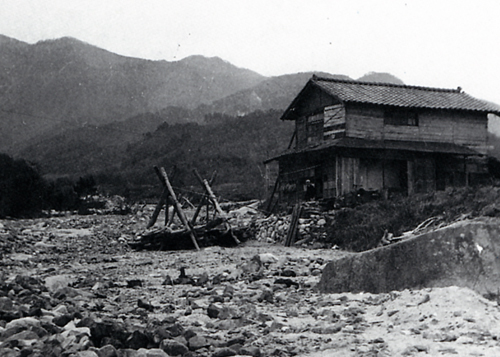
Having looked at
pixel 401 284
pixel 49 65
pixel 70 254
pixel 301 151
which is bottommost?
pixel 70 254

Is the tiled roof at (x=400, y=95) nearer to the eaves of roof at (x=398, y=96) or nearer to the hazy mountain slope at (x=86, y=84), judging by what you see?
the eaves of roof at (x=398, y=96)

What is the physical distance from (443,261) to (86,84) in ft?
310

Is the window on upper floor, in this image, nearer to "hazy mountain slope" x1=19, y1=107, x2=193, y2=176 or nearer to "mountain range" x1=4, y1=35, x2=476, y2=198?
"mountain range" x1=4, y1=35, x2=476, y2=198

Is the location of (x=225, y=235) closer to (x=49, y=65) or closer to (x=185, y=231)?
(x=185, y=231)

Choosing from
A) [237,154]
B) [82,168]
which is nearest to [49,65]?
[82,168]

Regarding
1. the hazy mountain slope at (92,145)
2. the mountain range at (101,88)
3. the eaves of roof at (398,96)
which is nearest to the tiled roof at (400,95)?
the eaves of roof at (398,96)

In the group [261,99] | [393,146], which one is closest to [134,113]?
[261,99]

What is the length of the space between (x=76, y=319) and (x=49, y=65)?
332 feet

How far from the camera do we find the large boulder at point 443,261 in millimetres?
5574

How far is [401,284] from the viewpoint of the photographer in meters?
6.11

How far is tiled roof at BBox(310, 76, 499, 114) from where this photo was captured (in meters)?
23.9

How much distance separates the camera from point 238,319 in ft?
18.3

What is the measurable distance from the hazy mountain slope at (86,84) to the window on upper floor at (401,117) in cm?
5527

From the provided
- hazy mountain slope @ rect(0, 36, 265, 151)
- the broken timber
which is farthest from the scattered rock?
hazy mountain slope @ rect(0, 36, 265, 151)
